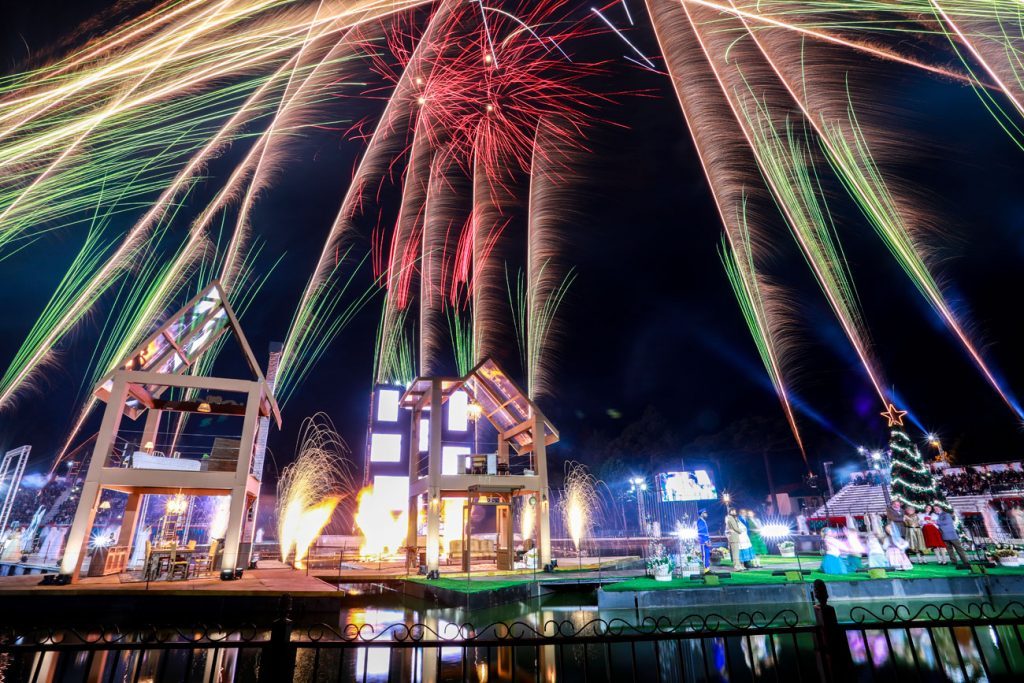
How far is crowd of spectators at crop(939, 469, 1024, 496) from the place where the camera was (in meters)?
35.7

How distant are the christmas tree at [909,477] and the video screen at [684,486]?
22.8 metres

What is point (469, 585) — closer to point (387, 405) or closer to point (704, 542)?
point (704, 542)

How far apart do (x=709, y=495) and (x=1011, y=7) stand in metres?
47.2

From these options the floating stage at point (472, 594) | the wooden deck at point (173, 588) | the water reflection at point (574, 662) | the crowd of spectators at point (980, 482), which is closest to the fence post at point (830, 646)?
the water reflection at point (574, 662)

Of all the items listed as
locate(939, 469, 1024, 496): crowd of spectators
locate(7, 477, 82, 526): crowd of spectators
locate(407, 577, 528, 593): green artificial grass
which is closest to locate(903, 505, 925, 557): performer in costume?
locate(407, 577, 528, 593): green artificial grass

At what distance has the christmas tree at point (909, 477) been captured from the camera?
29.7m

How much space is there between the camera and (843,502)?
42125 mm

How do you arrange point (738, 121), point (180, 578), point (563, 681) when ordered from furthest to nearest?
point (738, 121) < point (180, 578) < point (563, 681)

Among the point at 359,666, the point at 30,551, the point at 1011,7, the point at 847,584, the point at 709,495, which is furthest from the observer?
the point at 709,495

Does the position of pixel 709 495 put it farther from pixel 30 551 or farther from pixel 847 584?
pixel 30 551

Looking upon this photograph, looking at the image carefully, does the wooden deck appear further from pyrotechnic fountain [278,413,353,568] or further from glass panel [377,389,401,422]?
glass panel [377,389,401,422]

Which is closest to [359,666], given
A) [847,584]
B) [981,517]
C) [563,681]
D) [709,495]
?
[563,681]

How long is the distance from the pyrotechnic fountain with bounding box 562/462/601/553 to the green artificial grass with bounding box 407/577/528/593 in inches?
1060

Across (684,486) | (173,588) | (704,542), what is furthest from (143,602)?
(684,486)
